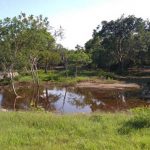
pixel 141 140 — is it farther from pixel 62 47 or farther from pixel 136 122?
pixel 62 47

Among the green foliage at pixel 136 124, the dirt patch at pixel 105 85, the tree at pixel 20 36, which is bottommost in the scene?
the dirt patch at pixel 105 85

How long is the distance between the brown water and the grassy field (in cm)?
1391

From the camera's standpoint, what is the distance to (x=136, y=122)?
39.8 feet

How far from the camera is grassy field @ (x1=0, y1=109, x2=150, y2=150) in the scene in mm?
9758

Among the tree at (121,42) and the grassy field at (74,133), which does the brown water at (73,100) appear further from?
the tree at (121,42)

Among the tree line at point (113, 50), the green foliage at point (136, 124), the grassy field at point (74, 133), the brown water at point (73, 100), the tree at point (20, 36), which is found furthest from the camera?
the tree line at point (113, 50)

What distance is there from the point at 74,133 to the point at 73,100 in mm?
23985

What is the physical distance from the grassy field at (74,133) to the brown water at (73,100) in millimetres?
13914

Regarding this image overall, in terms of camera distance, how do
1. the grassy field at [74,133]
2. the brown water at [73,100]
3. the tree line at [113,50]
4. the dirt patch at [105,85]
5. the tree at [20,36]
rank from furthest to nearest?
the tree line at [113,50]
the dirt patch at [105,85]
the tree at [20,36]
the brown water at [73,100]
the grassy field at [74,133]

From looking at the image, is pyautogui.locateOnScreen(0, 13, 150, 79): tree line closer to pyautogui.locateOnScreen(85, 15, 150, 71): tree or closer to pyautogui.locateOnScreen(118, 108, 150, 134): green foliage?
pyautogui.locateOnScreen(85, 15, 150, 71): tree

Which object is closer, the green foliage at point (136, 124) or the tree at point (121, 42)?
the green foliage at point (136, 124)

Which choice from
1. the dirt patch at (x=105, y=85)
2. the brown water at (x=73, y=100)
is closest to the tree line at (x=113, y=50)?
the dirt patch at (x=105, y=85)

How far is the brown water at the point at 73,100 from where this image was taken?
29.6m

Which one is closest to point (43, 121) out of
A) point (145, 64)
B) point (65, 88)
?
point (65, 88)
